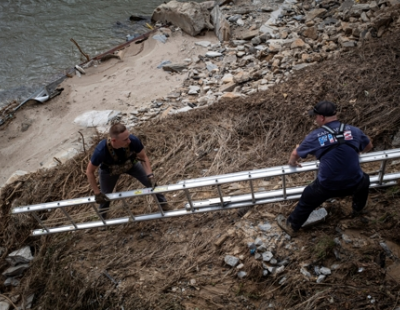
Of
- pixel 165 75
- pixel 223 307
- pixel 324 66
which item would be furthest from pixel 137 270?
pixel 165 75

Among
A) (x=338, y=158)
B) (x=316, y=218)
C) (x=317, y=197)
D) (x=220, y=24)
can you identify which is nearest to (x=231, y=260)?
(x=316, y=218)

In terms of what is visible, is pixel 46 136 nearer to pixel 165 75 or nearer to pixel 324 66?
pixel 165 75

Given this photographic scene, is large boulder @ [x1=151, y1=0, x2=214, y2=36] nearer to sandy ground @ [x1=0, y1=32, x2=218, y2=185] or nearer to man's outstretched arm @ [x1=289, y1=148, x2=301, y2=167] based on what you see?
sandy ground @ [x1=0, y1=32, x2=218, y2=185]

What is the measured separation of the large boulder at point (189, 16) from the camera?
1255 cm

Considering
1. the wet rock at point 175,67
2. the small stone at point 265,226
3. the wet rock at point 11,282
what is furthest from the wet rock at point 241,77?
the wet rock at point 11,282

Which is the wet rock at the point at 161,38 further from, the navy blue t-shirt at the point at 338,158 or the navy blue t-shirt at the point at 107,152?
the navy blue t-shirt at the point at 338,158

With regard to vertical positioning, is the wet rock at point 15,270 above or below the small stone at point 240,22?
below

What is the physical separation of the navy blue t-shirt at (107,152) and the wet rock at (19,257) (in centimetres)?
184

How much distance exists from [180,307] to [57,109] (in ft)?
27.8

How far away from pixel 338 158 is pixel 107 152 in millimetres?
2678

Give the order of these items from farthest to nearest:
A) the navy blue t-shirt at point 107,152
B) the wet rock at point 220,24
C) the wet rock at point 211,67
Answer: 1. the wet rock at point 220,24
2. the wet rock at point 211,67
3. the navy blue t-shirt at point 107,152

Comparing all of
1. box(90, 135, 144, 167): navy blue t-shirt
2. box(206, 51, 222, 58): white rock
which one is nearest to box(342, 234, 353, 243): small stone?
box(90, 135, 144, 167): navy blue t-shirt

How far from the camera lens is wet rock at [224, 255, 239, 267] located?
12.9ft

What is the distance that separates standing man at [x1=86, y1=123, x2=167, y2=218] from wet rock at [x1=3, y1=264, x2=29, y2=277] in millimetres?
1405
